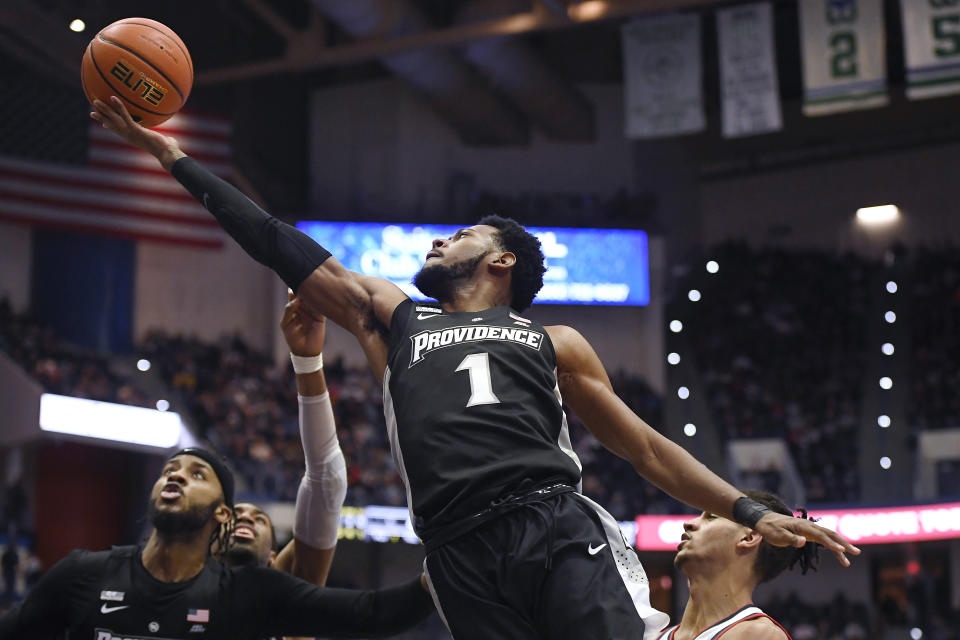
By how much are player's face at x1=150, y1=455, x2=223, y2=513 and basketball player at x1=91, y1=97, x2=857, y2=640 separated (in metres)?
0.84

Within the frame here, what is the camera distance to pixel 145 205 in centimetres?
2177

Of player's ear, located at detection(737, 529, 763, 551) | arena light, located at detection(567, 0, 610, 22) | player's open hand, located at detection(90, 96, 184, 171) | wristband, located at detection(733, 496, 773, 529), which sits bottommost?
player's ear, located at detection(737, 529, 763, 551)

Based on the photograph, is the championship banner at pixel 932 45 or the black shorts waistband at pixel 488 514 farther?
the championship banner at pixel 932 45

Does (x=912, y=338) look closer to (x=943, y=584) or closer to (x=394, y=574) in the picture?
(x=943, y=584)

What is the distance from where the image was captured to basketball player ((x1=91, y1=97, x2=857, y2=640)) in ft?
9.05

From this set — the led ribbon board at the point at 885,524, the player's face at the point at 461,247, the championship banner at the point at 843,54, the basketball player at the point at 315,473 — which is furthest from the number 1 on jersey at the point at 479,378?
the led ribbon board at the point at 885,524

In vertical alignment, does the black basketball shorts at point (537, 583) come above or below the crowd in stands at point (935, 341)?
below

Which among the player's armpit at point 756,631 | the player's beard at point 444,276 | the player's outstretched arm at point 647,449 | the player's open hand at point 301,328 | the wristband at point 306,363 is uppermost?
the player's beard at point 444,276

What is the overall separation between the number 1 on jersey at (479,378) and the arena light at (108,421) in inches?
596

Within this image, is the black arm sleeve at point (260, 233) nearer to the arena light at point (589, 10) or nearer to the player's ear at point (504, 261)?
the player's ear at point (504, 261)

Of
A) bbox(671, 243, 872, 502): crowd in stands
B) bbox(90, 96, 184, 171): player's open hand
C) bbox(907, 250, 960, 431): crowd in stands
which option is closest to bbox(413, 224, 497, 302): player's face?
bbox(90, 96, 184, 171): player's open hand

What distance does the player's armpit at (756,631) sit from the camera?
342 cm

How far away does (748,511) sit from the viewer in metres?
2.93

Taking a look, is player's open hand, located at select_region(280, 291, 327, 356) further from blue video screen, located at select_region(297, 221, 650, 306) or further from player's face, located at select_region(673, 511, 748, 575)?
blue video screen, located at select_region(297, 221, 650, 306)
